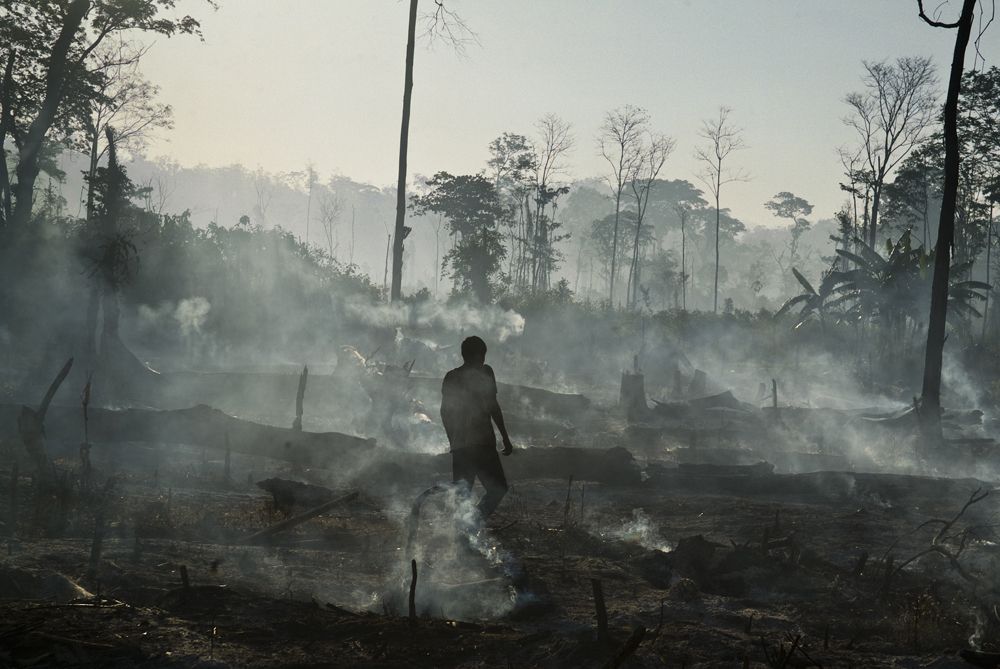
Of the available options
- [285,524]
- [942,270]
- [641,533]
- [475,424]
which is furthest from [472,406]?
[942,270]

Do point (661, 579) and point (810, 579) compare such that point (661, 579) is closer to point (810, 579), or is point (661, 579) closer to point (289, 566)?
point (810, 579)

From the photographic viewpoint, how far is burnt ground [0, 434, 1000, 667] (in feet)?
17.3

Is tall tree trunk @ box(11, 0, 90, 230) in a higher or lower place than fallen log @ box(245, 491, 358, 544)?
higher

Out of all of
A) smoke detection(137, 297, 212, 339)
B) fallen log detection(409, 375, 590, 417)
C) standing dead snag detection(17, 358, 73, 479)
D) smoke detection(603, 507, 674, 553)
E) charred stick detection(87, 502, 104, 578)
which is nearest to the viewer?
charred stick detection(87, 502, 104, 578)

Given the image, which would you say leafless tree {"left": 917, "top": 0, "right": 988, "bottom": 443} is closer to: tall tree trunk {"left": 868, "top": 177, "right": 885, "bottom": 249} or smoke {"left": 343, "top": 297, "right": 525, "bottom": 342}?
smoke {"left": 343, "top": 297, "right": 525, "bottom": 342}

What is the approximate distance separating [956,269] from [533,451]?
83.7ft

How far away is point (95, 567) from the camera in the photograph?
264 inches

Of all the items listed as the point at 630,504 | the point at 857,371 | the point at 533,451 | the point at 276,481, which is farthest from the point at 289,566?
the point at 857,371

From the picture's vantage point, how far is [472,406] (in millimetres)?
7645

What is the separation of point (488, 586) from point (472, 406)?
1.69 meters

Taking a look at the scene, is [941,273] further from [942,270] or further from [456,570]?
[456,570]

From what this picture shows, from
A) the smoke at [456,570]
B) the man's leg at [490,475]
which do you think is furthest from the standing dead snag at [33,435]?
the man's leg at [490,475]

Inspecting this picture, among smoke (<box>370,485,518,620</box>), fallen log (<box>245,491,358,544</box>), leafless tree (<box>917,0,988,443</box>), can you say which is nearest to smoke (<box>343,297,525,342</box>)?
leafless tree (<box>917,0,988,443</box>)

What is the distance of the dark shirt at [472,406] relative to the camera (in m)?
7.59
